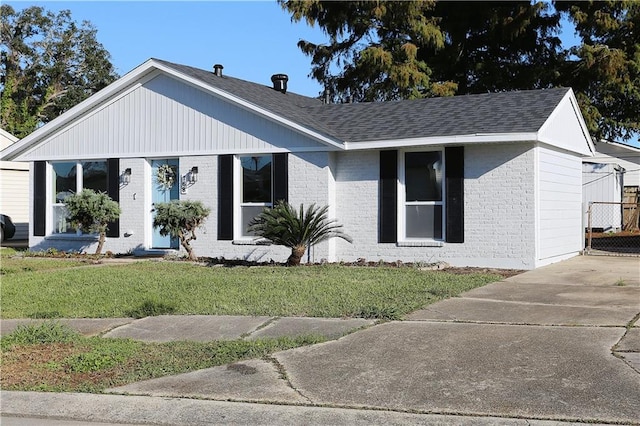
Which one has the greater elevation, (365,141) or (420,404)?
(365,141)

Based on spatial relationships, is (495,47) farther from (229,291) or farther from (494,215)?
(229,291)

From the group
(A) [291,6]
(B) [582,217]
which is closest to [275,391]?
(B) [582,217]

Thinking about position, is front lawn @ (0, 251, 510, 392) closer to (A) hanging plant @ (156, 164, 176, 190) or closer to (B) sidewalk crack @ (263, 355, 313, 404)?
(B) sidewalk crack @ (263, 355, 313, 404)

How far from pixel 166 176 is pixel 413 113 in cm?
640

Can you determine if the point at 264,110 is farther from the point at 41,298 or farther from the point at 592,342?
the point at 592,342

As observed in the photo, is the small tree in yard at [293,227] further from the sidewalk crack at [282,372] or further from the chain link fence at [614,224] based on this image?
the chain link fence at [614,224]

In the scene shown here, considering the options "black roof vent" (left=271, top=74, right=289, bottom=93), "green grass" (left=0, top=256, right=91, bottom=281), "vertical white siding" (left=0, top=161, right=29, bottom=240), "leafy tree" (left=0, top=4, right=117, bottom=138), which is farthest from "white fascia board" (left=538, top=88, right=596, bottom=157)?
"leafy tree" (left=0, top=4, right=117, bottom=138)

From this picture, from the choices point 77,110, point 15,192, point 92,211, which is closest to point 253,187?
point 92,211

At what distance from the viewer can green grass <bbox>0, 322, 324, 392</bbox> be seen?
22.9ft

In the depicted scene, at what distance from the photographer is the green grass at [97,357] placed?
6.98 metres

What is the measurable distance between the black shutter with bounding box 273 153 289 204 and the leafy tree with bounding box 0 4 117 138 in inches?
1341

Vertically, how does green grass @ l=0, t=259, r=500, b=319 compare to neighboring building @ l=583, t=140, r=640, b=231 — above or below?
below

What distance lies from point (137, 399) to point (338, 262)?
10.3m

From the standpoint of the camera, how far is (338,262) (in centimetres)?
1642
